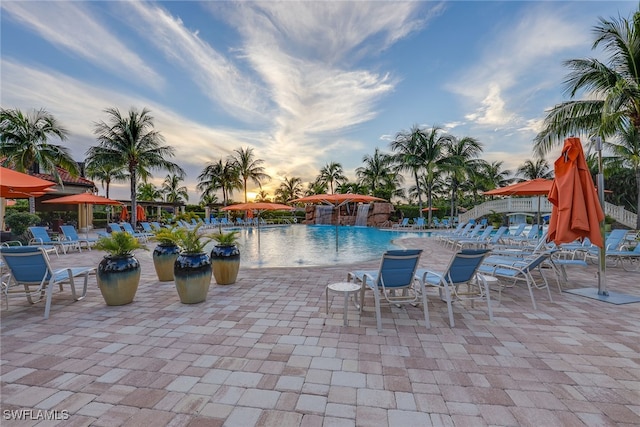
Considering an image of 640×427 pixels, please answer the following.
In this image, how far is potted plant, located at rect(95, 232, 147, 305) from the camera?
4.37 m

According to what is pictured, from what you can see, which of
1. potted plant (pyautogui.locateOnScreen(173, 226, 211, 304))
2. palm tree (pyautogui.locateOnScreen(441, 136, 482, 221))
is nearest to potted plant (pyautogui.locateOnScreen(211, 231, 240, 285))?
potted plant (pyautogui.locateOnScreen(173, 226, 211, 304))

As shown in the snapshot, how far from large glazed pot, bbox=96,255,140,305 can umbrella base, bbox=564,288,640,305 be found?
7.51 meters

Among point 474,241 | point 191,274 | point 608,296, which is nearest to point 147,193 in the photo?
point 474,241

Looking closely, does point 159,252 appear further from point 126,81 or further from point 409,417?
point 126,81

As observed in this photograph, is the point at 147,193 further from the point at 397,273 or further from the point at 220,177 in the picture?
the point at 397,273

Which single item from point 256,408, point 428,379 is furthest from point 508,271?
point 256,408

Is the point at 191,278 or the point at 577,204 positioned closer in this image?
the point at 577,204

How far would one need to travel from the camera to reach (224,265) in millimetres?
5730

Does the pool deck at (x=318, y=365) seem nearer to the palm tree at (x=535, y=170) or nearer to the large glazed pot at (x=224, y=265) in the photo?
the large glazed pot at (x=224, y=265)

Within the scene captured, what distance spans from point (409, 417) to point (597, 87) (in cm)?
1339

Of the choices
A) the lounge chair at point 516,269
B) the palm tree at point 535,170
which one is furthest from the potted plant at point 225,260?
the palm tree at point 535,170

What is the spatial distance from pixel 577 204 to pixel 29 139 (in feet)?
71.0

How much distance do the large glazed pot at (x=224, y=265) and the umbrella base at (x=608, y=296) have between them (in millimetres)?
6288

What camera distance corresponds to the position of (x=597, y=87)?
9906 millimetres
